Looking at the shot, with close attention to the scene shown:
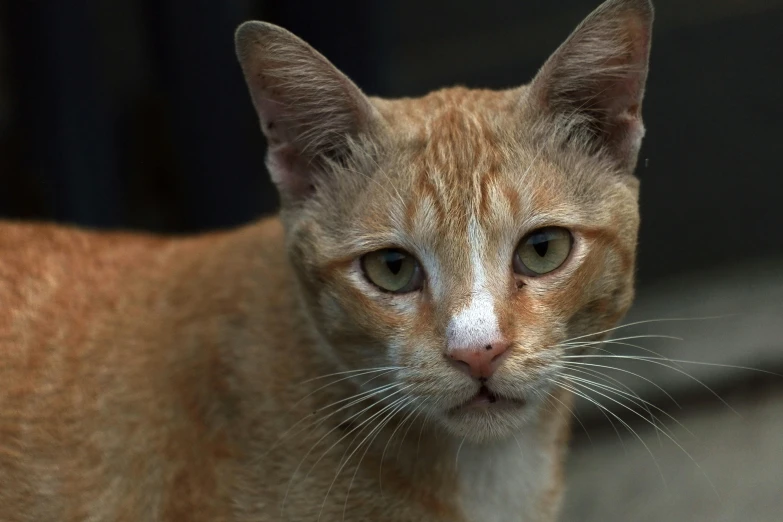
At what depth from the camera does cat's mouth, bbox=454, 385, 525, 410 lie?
221 centimetres

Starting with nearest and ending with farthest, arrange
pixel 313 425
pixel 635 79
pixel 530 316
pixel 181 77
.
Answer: pixel 530 316 < pixel 635 79 < pixel 313 425 < pixel 181 77

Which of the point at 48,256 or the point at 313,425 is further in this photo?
the point at 48,256

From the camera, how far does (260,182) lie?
4691 millimetres

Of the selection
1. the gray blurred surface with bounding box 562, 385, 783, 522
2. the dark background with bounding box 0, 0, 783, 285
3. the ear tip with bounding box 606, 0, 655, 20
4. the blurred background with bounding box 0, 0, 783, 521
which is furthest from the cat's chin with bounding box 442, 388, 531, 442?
the dark background with bounding box 0, 0, 783, 285

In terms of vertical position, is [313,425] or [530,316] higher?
[530,316]

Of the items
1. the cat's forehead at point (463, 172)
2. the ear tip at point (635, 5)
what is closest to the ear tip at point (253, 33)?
the cat's forehead at point (463, 172)

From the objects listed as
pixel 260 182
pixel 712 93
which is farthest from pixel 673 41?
pixel 260 182

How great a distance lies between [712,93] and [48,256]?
10.5 feet

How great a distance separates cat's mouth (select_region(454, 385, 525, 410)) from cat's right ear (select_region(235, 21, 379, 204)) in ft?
2.49

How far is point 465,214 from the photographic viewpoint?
2258 millimetres

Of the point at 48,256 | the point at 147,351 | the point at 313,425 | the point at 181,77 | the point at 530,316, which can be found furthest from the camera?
the point at 181,77

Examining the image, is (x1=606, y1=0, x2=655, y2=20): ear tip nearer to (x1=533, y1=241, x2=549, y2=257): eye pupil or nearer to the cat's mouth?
(x1=533, y1=241, x2=549, y2=257): eye pupil

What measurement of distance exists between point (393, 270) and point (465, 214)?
0.24m

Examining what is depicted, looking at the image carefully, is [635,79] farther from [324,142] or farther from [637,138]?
[324,142]
